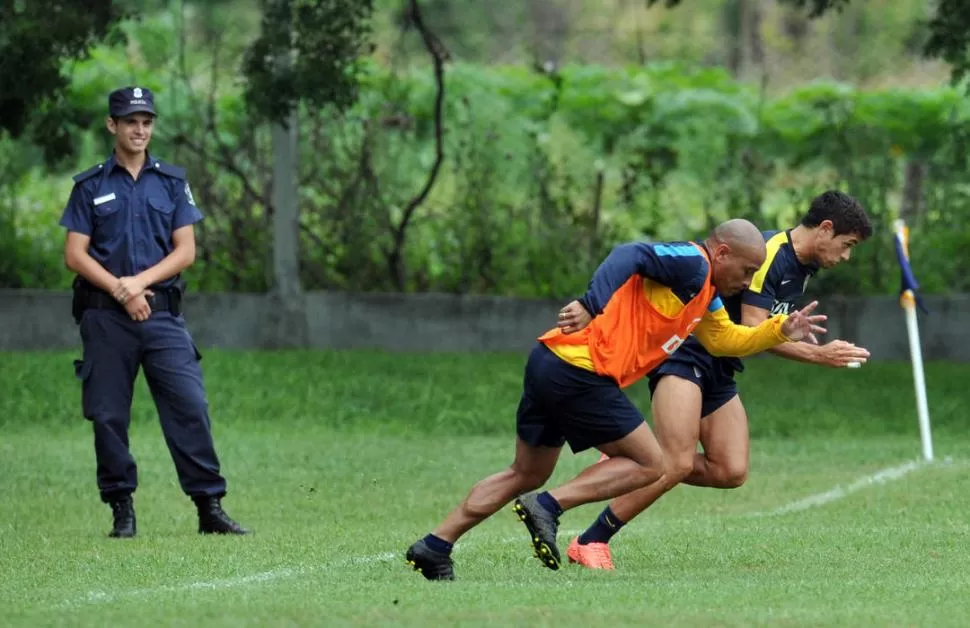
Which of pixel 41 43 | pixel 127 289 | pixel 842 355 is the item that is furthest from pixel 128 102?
pixel 41 43

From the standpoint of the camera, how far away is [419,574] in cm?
847

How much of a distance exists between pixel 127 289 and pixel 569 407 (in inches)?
122

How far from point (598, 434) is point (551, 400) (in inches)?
9.9

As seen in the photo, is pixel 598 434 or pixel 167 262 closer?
pixel 598 434

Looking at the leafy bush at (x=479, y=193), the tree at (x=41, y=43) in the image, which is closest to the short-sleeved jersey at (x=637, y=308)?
the tree at (x=41, y=43)

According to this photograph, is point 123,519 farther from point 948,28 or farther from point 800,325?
point 948,28

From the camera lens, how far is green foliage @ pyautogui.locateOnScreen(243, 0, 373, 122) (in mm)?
15648

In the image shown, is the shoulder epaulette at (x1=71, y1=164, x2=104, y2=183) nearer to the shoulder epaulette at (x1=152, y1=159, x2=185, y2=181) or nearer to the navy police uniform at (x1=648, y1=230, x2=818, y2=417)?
the shoulder epaulette at (x1=152, y1=159, x2=185, y2=181)

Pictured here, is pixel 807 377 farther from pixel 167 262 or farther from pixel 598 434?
pixel 598 434

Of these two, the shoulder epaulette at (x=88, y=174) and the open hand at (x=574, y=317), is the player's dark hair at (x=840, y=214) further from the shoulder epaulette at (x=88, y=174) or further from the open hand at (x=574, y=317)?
the shoulder epaulette at (x=88, y=174)

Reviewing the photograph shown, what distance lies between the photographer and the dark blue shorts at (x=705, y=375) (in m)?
9.01

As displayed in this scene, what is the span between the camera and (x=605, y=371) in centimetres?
805

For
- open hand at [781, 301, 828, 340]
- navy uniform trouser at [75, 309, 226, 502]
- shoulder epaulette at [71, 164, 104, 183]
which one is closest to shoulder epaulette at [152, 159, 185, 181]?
shoulder epaulette at [71, 164, 104, 183]

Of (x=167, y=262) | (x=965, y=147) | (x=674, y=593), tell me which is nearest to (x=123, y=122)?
(x=167, y=262)
